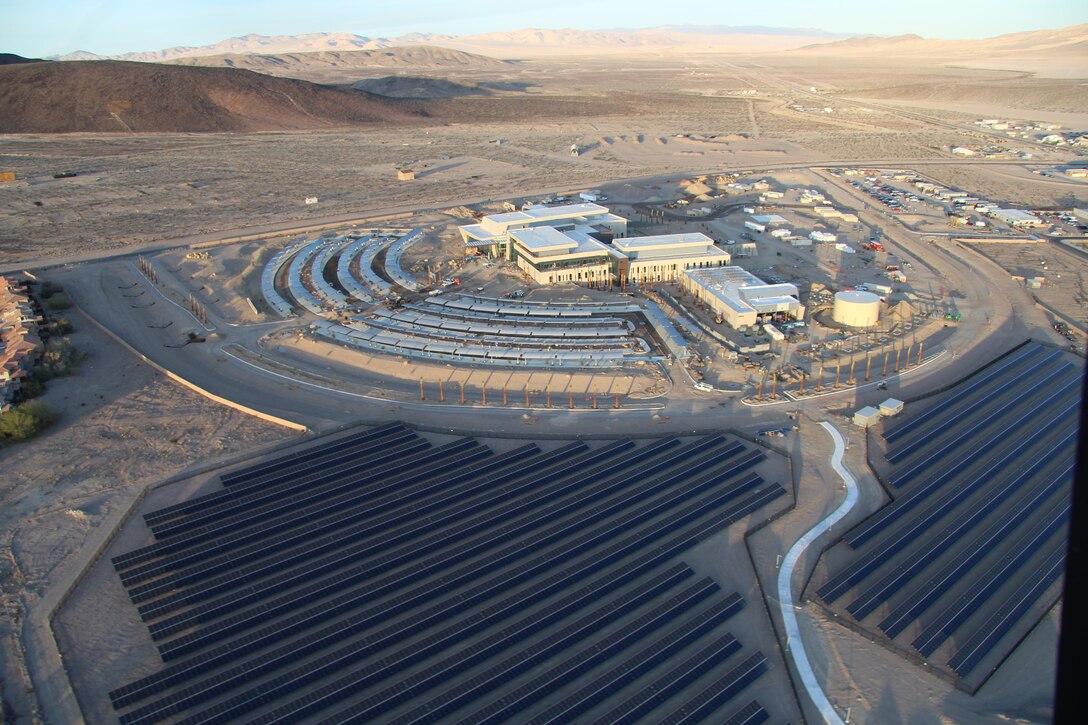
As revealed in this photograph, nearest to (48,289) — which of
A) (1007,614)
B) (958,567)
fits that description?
(958,567)

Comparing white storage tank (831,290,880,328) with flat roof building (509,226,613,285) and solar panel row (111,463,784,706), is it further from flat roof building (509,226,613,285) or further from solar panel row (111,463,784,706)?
solar panel row (111,463,784,706)

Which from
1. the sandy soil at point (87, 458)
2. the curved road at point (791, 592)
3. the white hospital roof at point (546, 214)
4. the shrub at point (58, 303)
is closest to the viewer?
the curved road at point (791, 592)

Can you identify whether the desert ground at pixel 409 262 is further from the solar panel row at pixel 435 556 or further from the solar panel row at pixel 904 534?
the solar panel row at pixel 435 556

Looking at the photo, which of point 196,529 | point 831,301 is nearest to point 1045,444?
point 831,301

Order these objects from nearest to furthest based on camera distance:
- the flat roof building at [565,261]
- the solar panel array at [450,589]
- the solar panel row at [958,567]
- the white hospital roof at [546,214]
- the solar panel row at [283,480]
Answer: the solar panel array at [450,589] < the solar panel row at [958,567] < the solar panel row at [283,480] < the flat roof building at [565,261] < the white hospital roof at [546,214]

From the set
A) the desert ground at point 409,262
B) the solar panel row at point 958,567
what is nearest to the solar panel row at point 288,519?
the desert ground at point 409,262
